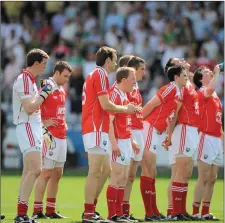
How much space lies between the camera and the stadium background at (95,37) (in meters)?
26.1

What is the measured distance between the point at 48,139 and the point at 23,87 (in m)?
1.79

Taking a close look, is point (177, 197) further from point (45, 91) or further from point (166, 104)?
point (45, 91)

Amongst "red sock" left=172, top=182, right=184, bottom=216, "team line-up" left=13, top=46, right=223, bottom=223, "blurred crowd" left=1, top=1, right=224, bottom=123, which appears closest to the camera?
"team line-up" left=13, top=46, right=223, bottom=223

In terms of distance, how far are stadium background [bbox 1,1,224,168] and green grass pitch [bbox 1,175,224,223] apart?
3.65 metres

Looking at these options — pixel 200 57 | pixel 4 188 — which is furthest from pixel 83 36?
pixel 4 188

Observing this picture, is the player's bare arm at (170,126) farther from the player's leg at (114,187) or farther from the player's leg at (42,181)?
the player's leg at (42,181)

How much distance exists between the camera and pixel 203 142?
14.5 meters

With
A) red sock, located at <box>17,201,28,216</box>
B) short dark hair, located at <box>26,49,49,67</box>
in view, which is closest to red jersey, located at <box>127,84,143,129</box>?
short dark hair, located at <box>26,49,49,67</box>

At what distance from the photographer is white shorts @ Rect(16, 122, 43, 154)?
1233 centimetres

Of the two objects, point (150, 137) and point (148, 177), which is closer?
point (148, 177)

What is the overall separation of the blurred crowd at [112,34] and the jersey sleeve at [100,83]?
1330 centimetres

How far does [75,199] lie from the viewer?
17969 mm

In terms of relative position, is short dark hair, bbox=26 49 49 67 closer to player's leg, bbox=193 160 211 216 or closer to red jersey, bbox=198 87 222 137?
red jersey, bbox=198 87 222 137

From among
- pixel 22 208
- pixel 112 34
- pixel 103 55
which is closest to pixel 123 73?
pixel 103 55
